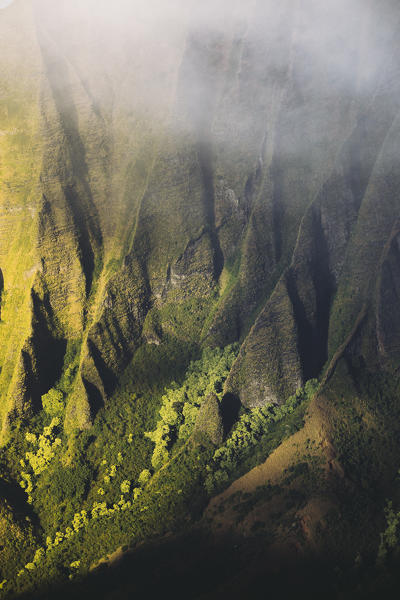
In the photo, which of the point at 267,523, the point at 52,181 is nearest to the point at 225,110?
the point at 52,181

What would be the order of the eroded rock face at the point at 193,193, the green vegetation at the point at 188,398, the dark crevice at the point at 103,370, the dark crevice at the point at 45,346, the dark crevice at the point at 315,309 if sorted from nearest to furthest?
1. the green vegetation at the point at 188,398
2. the dark crevice at the point at 45,346
3. the eroded rock face at the point at 193,193
4. the dark crevice at the point at 103,370
5. the dark crevice at the point at 315,309

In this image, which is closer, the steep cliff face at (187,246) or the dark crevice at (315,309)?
the steep cliff face at (187,246)

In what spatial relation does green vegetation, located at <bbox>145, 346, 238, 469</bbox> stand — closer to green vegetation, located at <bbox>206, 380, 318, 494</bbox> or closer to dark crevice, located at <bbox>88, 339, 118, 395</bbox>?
green vegetation, located at <bbox>206, 380, 318, 494</bbox>

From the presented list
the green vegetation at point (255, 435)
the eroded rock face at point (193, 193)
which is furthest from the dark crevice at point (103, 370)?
the green vegetation at point (255, 435)

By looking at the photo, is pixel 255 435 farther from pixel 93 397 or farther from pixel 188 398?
pixel 93 397

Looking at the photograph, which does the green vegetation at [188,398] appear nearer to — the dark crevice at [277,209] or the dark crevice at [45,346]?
the dark crevice at [45,346]

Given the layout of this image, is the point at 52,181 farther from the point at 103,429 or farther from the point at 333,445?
the point at 333,445

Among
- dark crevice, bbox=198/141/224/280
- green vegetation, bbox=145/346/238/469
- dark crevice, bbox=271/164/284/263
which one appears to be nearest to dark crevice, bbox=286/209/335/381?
dark crevice, bbox=271/164/284/263

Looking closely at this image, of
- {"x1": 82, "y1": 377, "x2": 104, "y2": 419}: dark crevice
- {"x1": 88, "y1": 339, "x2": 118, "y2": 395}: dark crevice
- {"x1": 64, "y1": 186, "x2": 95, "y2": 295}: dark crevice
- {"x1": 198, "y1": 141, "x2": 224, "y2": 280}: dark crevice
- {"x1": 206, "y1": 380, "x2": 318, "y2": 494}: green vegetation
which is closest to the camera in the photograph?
{"x1": 206, "y1": 380, "x2": 318, "y2": 494}: green vegetation
